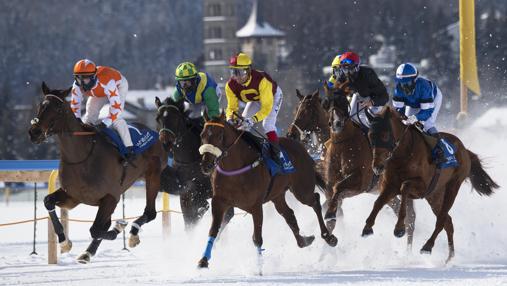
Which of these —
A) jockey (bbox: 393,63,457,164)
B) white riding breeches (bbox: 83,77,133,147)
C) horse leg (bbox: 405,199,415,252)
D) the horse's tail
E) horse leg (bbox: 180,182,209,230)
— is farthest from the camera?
the horse's tail

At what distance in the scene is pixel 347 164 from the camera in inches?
498

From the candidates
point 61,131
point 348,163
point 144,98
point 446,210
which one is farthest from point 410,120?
point 144,98

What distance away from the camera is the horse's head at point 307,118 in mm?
13398

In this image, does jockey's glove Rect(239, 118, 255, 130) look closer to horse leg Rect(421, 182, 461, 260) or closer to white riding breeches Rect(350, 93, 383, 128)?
white riding breeches Rect(350, 93, 383, 128)

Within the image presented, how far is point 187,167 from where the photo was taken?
1284cm

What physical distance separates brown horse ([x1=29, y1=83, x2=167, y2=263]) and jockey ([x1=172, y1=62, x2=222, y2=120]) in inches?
45.2

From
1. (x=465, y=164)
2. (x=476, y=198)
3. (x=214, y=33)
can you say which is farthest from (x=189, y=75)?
(x=214, y=33)

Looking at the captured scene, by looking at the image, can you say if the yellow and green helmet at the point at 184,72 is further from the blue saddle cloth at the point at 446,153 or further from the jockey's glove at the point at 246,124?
the blue saddle cloth at the point at 446,153

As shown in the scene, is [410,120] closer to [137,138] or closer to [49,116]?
[137,138]

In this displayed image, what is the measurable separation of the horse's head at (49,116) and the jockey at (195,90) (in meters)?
Result: 1.49

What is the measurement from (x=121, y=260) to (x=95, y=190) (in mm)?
2792

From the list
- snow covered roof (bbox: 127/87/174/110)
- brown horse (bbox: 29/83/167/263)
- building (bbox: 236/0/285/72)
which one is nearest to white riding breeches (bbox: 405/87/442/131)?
brown horse (bbox: 29/83/167/263)

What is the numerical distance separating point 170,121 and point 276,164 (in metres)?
1.32

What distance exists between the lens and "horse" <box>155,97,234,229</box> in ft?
40.5
